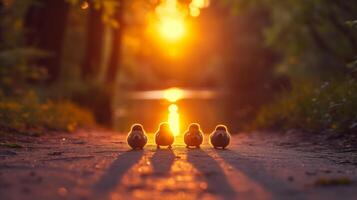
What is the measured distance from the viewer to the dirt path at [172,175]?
543 centimetres

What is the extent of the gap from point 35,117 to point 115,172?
25.7 feet

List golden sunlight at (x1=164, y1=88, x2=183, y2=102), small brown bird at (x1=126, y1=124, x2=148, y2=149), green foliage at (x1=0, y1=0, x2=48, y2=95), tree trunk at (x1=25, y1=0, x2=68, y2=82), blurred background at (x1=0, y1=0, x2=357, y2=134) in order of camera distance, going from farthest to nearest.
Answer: golden sunlight at (x1=164, y1=88, x2=183, y2=102) < tree trunk at (x1=25, y1=0, x2=68, y2=82) < green foliage at (x1=0, y1=0, x2=48, y2=95) < blurred background at (x1=0, y1=0, x2=357, y2=134) < small brown bird at (x1=126, y1=124, x2=148, y2=149)

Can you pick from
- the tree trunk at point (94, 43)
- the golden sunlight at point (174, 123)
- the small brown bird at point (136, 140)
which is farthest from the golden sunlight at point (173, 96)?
the small brown bird at point (136, 140)

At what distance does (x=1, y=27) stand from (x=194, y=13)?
902 centimetres

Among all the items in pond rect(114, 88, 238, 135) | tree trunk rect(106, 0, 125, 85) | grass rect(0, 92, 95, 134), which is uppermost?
tree trunk rect(106, 0, 125, 85)

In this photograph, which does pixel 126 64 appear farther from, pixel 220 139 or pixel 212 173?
pixel 212 173

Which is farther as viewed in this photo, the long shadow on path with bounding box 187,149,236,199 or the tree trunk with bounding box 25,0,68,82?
the tree trunk with bounding box 25,0,68,82

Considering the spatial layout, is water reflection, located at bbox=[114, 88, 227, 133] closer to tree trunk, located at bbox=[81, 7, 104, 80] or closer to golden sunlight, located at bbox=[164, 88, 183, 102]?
tree trunk, located at bbox=[81, 7, 104, 80]

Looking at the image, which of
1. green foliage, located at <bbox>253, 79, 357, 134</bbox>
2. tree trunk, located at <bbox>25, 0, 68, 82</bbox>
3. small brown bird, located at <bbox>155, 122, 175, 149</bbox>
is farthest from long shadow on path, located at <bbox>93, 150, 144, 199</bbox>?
tree trunk, located at <bbox>25, 0, 68, 82</bbox>

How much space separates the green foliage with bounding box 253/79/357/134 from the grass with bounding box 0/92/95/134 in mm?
4525

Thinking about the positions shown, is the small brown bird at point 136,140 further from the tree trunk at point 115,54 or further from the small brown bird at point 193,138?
the tree trunk at point 115,54

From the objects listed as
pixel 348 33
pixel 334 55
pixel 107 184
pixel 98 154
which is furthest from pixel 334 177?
pixel 334 55

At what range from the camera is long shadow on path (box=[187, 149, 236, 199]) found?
554cm

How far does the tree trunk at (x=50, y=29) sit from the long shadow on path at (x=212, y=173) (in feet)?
51.9
